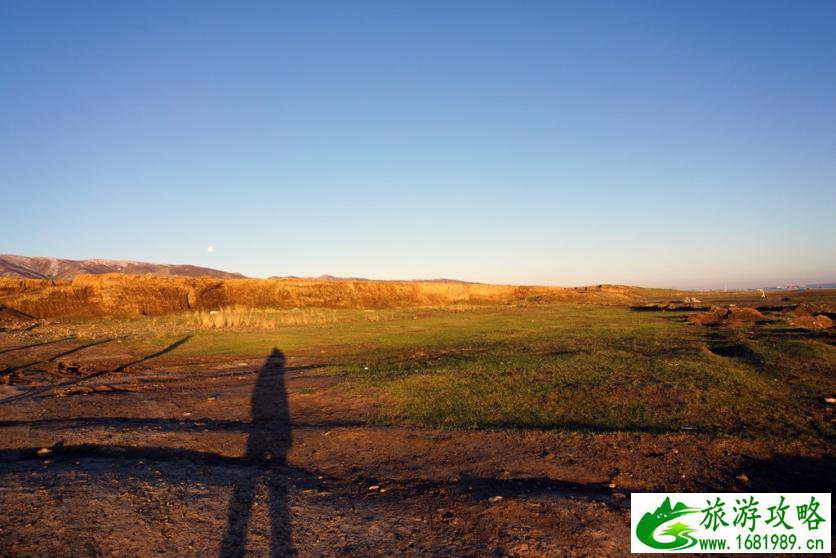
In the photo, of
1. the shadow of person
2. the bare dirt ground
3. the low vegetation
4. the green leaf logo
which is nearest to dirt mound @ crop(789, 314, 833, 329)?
the low vegetation

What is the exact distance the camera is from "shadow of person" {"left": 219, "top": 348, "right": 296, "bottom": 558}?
15.4ft

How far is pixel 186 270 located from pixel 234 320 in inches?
4456

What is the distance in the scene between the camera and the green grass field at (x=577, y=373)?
9.42m

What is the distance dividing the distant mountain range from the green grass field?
300 ft

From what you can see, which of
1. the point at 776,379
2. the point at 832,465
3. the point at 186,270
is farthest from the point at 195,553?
the point at 186,270

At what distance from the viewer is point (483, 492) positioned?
602cm

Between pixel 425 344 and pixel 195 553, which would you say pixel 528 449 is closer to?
pixel 195 553

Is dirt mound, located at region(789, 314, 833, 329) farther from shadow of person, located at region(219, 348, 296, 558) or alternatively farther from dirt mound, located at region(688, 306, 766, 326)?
shadow of person, located at region(219, 348, 296, 558)

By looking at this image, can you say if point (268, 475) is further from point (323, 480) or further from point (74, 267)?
point (74, 267)

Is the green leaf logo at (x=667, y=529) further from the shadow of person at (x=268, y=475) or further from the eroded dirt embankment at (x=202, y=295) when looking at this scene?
the eroded dirt embankment at (x=202, y=295)

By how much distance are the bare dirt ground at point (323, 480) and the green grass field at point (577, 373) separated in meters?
1.12

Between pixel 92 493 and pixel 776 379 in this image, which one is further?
pixel 776 379

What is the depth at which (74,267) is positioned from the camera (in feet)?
386

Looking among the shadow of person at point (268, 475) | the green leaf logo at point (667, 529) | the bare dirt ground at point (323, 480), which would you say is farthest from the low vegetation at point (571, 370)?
the green leaf logo at point (667, 529)
